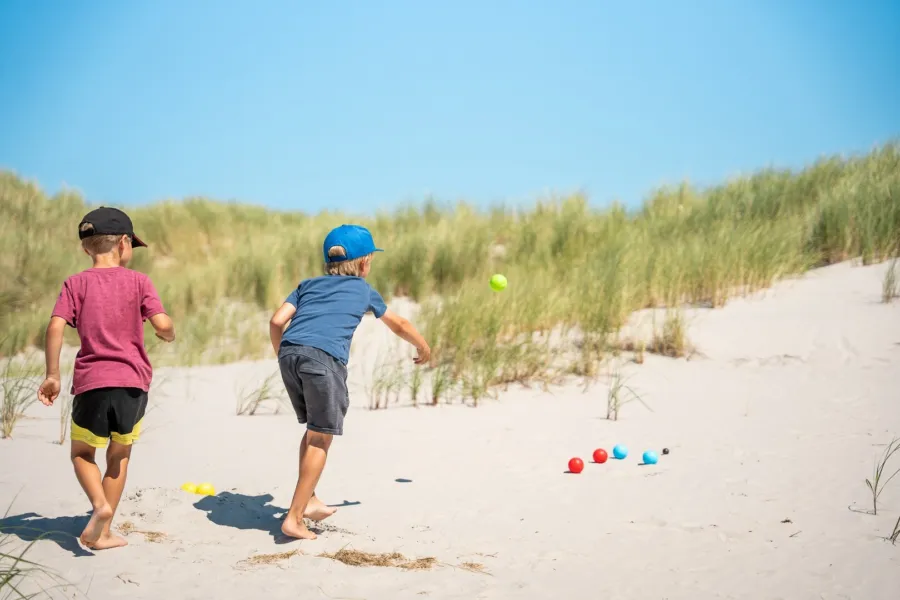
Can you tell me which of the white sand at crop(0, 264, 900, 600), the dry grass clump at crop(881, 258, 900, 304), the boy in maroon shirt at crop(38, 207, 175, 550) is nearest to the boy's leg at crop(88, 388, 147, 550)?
the boy in maroon shirt at crop(38, 207, 175, 550)

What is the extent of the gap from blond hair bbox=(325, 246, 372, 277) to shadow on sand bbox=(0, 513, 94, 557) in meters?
1.78

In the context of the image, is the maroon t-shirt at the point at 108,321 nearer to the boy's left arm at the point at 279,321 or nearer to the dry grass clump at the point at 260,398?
the boy's left arm at the point at 279,321

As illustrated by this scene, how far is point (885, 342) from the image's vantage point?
8.08m

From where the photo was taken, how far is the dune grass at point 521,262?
842cm

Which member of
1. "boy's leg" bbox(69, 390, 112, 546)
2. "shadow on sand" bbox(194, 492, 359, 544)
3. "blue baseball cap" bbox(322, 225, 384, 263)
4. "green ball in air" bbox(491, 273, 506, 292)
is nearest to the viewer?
"boy's leg" bbox(69, 390, 112, 546)

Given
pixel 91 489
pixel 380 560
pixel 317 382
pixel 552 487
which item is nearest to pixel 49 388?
pixel 91 489

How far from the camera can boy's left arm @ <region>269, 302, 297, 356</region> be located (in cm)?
430

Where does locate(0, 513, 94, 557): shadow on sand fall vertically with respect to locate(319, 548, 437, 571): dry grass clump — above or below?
above

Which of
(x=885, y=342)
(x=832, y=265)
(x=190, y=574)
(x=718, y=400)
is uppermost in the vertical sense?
(x=832, y=265)

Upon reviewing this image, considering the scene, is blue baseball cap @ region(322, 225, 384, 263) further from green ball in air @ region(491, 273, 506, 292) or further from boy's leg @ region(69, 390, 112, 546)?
green ball in air @ region(491, 273, 506, 292)

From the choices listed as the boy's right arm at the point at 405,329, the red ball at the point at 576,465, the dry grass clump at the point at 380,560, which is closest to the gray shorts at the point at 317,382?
the boy's right arm at the point at 405,329

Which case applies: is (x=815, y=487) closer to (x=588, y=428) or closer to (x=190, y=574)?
(x=588, y=428)

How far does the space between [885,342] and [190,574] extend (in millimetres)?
6844

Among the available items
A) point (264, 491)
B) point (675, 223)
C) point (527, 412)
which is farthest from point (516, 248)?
point (264, 491)
